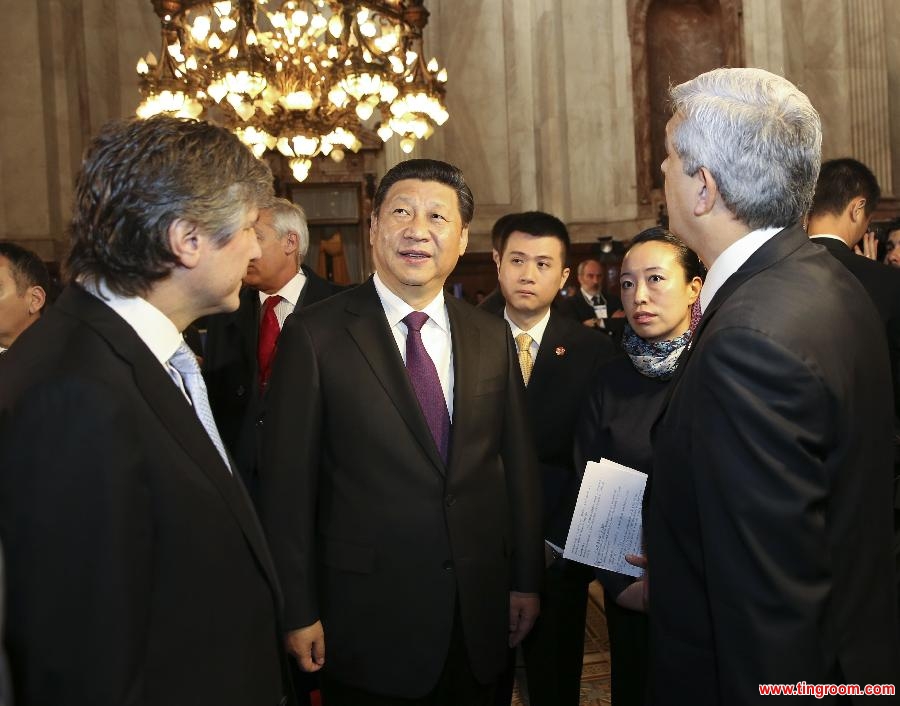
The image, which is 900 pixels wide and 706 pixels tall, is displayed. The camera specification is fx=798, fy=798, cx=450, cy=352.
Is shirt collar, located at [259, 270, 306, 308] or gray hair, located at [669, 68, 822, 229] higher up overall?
gray hair, located at [669, 68, 822, 229]

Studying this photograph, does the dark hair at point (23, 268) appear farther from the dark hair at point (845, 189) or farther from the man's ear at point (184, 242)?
the dark hair at point (845, 189)

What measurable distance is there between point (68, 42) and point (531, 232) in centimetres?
923

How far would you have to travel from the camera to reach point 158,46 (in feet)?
34.8

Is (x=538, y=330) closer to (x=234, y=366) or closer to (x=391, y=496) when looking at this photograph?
(x=391, y=496)

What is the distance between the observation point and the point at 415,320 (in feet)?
7.09

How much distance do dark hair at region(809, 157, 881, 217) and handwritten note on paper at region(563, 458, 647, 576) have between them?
5.96 feet

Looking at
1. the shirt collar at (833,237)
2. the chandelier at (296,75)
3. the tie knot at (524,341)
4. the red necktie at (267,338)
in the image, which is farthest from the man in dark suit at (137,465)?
the chandelier at (296,75)

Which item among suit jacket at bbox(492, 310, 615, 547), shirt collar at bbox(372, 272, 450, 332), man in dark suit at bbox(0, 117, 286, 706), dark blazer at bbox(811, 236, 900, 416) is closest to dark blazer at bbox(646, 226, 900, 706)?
man in dark suit at bbox(0, 117, 286, 706)

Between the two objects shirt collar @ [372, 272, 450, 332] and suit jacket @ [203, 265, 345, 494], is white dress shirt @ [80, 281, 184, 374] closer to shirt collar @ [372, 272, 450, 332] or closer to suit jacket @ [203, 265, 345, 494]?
shirt collar @ [372, 272, 450, 332]

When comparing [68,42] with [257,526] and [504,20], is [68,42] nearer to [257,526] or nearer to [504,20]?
[504,20]

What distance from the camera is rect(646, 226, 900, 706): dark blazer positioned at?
4.12 feet

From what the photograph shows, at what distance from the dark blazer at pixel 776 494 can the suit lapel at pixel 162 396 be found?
2.52ft

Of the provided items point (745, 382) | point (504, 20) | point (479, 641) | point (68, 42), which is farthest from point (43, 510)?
point (504, 20)

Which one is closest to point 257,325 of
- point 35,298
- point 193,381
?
point 35,298
